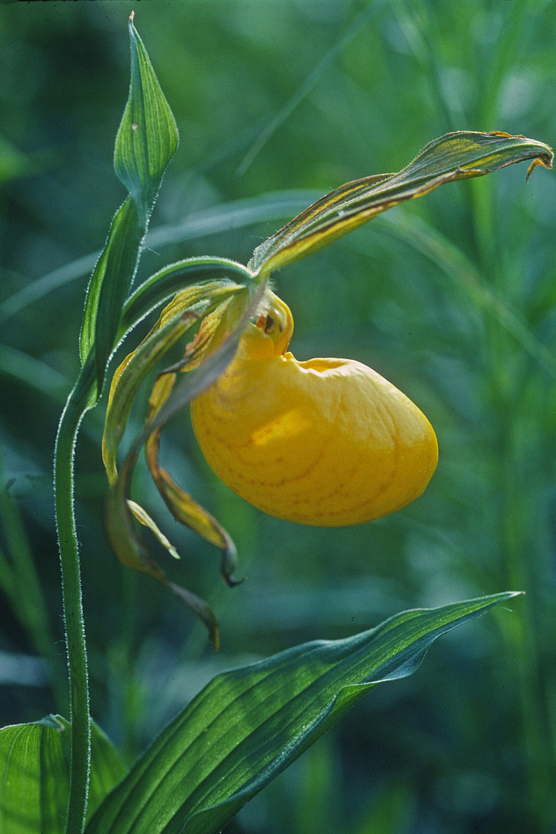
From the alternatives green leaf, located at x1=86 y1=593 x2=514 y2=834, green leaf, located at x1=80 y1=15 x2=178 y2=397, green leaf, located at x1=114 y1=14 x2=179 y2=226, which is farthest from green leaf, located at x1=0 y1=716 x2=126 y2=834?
green leaf, located at x1=114 y1=14 x2=179 y2=226

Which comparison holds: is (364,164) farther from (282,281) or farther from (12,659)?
(12,659)

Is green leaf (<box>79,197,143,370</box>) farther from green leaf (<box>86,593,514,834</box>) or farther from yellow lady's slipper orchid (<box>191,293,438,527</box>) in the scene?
green leaf (<box>86,593,514,834</box>)

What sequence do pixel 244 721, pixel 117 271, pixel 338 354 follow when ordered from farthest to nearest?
1. pixel 338 354
2. pixel 244 721
3. pixel 117 271

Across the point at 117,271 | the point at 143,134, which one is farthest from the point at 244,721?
the point at 143,134

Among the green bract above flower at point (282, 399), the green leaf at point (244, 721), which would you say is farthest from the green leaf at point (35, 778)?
the green bract above flower at point (282, 399)

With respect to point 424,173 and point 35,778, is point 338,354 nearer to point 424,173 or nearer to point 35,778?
point 424,173

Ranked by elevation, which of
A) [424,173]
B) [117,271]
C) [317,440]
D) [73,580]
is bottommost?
[73,580]

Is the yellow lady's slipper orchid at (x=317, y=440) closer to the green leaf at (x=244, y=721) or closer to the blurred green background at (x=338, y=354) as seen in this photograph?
the green leaf at (x=244, y=721)
